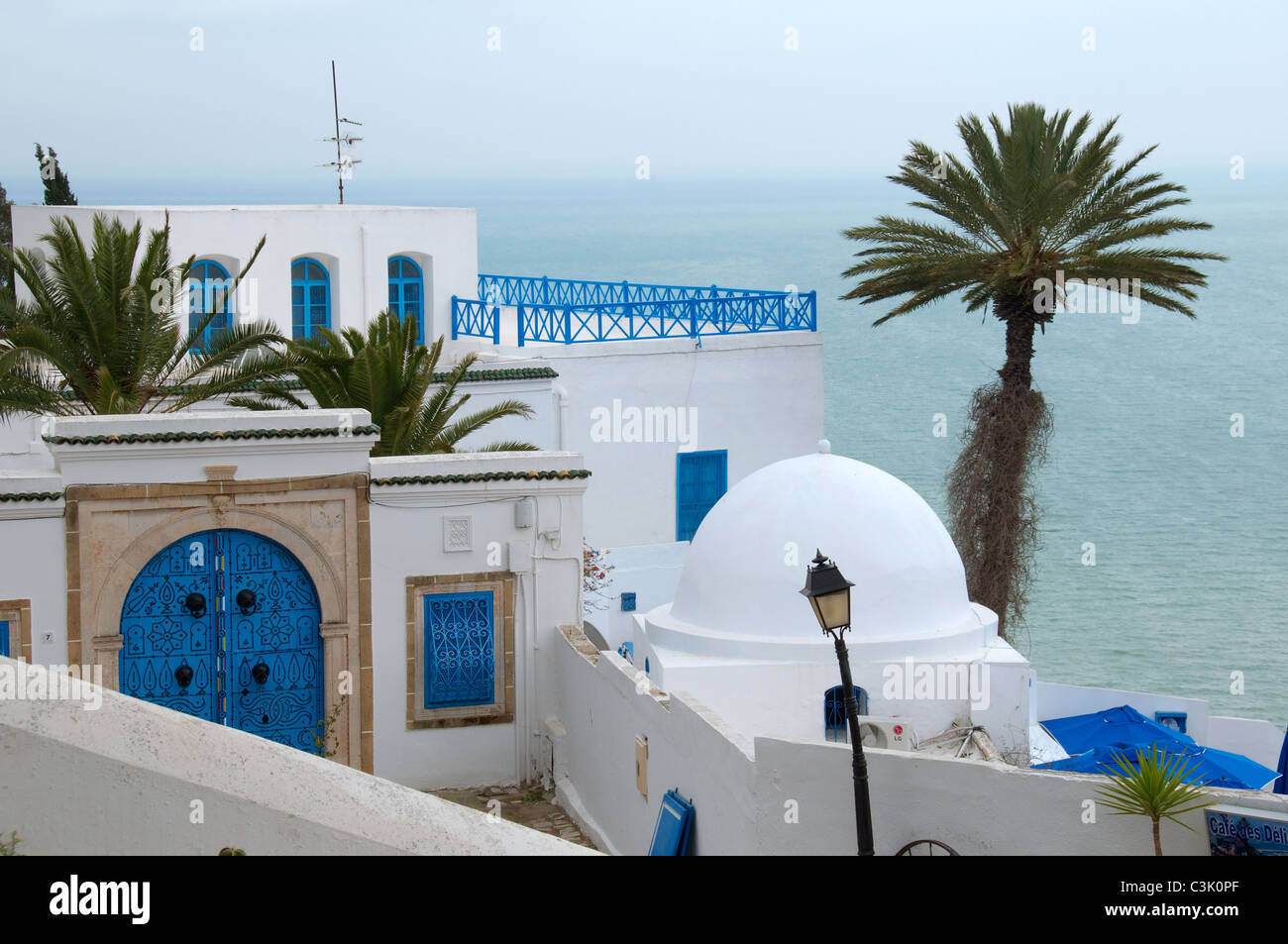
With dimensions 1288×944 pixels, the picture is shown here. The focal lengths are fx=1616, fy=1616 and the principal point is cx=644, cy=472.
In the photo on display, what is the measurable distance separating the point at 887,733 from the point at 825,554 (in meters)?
1.84

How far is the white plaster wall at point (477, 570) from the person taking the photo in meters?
14.4

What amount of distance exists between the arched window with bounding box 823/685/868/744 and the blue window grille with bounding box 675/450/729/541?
9617mm

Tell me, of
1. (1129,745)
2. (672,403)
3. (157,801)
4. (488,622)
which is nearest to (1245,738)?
(1129,745)

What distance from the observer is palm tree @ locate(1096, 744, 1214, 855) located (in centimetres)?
815

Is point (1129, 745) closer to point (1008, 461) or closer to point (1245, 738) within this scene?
point (1245, 738)

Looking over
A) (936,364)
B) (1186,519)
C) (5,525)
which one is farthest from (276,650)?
(936,364)

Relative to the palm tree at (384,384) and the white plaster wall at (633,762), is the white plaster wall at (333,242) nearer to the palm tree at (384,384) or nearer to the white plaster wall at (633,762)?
the palm tree at (384,384)

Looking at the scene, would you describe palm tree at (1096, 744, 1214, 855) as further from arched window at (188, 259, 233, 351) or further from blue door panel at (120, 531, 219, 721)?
arched window at (188, 259, 233, 351)

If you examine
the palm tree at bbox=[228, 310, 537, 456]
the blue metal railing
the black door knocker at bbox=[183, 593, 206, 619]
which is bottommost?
the black door knocker at bbox=[183, 593, 206, 619]

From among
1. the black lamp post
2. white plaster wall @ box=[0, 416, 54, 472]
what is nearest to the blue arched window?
white plaster wall @ box=[0, 416, 54, 472]

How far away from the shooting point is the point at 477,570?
48.1 feet

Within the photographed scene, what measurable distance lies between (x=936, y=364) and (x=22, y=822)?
343ft

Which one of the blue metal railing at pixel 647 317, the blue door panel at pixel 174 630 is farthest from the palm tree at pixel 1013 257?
the blue door panel at pixel 174 630
